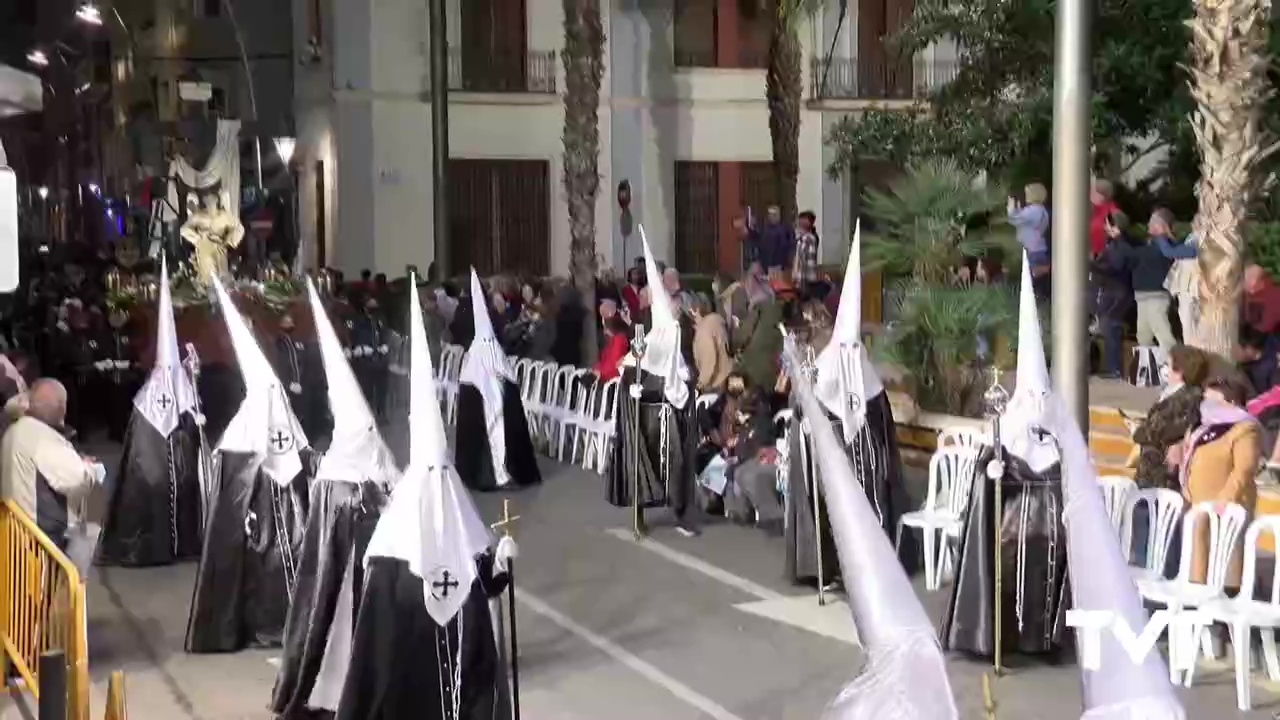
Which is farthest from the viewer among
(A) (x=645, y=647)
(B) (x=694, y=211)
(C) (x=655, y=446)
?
(B) (x=694, y=211)

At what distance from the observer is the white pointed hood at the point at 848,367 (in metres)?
9.83

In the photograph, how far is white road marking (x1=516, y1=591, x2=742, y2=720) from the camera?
780cm

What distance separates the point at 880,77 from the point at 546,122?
6605mm

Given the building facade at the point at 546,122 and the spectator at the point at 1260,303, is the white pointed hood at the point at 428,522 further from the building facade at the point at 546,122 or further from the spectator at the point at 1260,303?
the building facade at the point at 546,122

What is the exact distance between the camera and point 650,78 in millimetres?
29078

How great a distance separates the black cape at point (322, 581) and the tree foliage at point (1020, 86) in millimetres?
9420

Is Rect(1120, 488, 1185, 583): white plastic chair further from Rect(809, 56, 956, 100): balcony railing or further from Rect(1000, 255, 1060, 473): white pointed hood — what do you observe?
Rect(809, 56, 956, 100): balcony railing

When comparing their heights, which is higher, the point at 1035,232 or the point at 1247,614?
the point at 1035,232

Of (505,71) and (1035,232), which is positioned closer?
(1035,232)

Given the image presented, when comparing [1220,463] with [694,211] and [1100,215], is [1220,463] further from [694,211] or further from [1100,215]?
[694,211]

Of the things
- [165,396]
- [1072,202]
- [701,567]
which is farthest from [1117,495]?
[165,396]

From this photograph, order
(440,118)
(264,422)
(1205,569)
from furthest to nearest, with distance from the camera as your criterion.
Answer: (440,118), (264,422), (1205,569)

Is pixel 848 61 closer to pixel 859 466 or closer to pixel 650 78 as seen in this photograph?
pixel 650 78

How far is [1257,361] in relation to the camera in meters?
11.8
